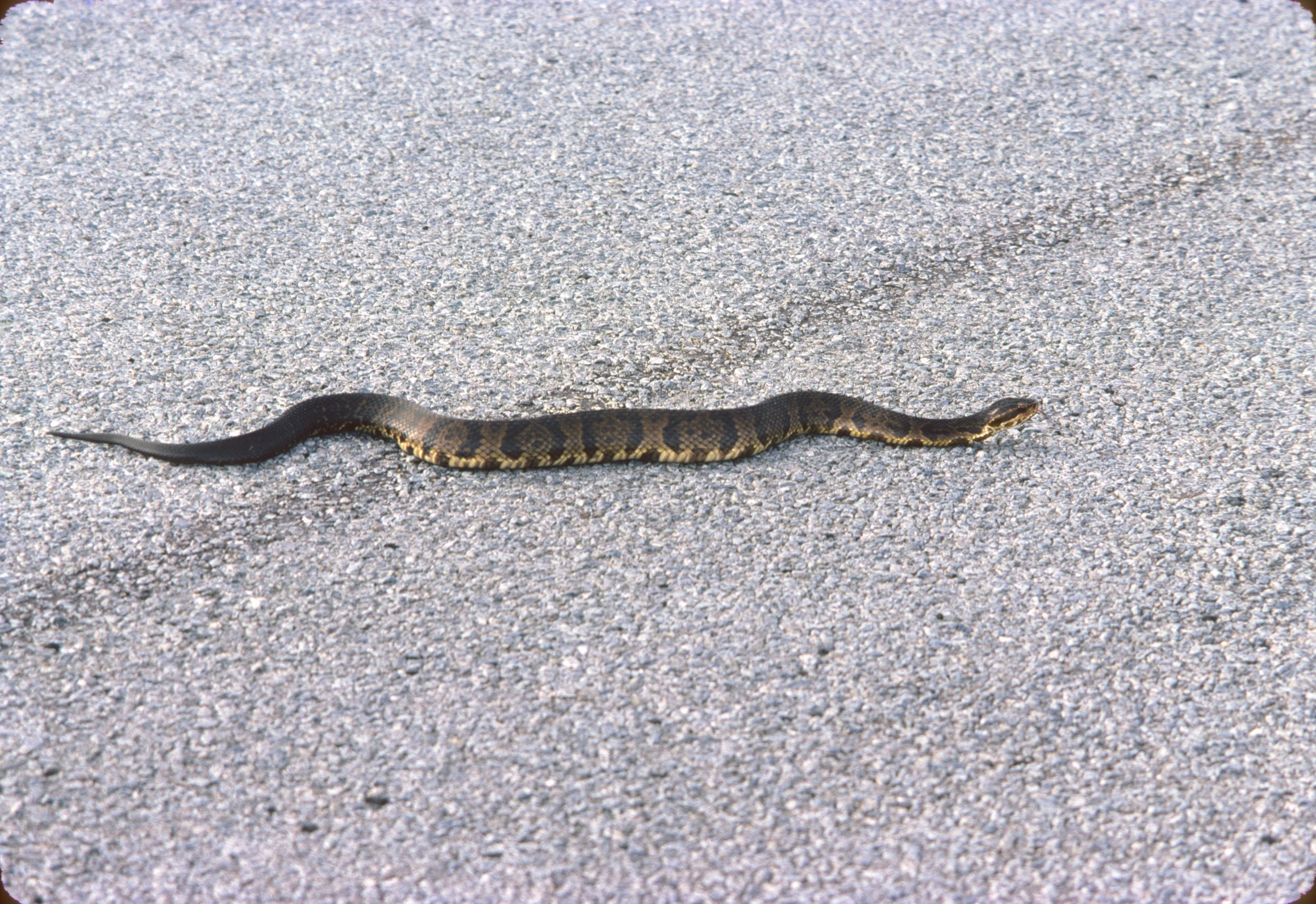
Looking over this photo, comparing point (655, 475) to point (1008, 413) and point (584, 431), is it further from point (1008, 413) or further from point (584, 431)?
point (1008, 413)

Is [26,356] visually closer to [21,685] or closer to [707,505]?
[21,685]

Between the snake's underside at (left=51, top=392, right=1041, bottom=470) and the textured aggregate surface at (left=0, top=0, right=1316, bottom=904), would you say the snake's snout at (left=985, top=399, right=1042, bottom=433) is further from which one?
the textured aggregate surface at (left=0, top=0, right=1316, bottom=904)

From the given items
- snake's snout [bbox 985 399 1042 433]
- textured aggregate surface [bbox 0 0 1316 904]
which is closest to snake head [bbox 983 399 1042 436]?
snake's snout [bbox 985 399 1042 433]

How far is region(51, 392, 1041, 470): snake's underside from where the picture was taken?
5305mm

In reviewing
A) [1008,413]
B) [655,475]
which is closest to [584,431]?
[655,475]

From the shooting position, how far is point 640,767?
12.7 feet

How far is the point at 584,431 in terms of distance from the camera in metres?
5.39

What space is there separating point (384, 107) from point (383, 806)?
5647 millimetres

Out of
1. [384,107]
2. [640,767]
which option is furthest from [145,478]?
[384,107]

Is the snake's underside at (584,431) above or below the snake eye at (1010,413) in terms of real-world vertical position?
below

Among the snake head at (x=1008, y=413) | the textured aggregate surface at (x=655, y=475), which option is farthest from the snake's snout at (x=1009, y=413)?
the textured aggregate surface at (x=655, y=475)

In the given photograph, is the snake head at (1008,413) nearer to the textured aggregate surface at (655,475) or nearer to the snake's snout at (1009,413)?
the snake's snout at (1009,413)

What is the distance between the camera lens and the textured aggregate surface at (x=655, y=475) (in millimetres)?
3717

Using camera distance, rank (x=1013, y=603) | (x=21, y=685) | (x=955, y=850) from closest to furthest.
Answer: (x=955, y=850), (x=21, y=685), (x=1013, y=603)
